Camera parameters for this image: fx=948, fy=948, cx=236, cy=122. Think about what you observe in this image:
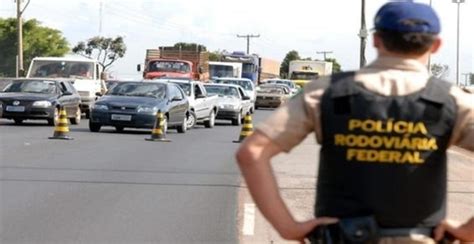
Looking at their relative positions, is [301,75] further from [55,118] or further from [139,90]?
[139,90]

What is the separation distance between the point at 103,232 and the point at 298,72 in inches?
2554

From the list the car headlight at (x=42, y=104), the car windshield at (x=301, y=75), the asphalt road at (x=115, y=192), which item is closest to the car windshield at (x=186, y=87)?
the car headlight at (x=42, y=104)

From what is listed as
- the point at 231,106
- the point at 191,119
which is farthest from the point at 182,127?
the point at 231,106

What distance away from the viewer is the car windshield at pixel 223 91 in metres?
34.7

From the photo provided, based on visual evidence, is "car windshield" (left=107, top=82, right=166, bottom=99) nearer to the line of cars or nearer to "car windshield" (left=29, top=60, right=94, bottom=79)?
the line of cars

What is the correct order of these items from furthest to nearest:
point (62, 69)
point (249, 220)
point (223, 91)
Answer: point (223, 91)
point (62, 69)
point (249, 220)

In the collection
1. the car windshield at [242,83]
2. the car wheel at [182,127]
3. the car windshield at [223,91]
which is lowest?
the car wheel at [182,127]

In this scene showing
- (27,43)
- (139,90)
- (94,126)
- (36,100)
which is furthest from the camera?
(27,43)

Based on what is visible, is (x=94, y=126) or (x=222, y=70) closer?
(x=94, y=126)

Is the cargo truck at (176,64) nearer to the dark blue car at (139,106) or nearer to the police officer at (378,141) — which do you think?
the dark blue car at (139,106)

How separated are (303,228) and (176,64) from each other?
42.6 metres

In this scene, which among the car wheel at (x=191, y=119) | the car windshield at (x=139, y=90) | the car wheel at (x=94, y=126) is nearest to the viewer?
the car wheel at (x=94, y=126)

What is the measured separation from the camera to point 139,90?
25.8m

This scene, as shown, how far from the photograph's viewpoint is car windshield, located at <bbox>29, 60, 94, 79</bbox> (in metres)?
32.6
